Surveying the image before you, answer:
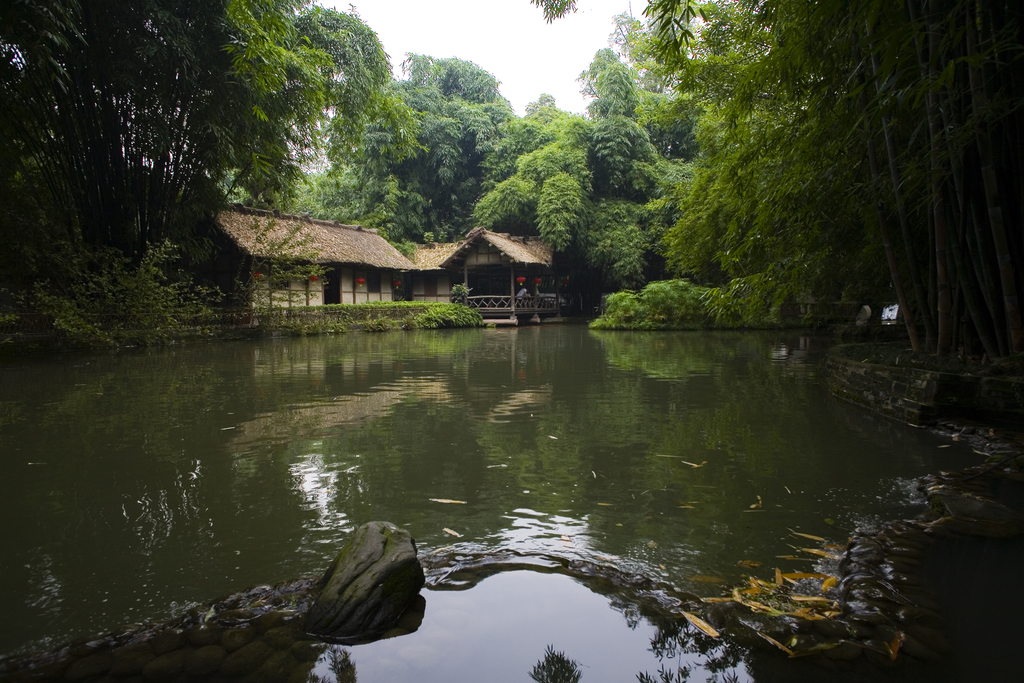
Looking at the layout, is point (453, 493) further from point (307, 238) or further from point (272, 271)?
point (307, 238)

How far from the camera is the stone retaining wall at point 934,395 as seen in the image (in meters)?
5.31

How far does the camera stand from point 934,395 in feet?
18.6

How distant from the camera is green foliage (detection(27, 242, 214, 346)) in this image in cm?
1363

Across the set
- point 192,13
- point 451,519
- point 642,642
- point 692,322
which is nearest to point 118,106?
point 192,13

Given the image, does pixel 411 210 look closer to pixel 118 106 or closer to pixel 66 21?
pixel 118 106

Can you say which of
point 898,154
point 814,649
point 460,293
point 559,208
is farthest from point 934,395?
point 460,293

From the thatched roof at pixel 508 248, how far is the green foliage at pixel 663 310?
5.61 metres

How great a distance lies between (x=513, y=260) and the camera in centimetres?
2612

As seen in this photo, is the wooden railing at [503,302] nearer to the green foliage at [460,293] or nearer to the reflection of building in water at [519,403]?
the green foliage at [460,293]

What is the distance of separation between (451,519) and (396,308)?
21693 millimetres

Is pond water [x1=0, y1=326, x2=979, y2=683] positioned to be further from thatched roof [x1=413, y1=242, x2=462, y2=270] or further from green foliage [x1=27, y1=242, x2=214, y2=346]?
thatched roof [x1=413, y1=242, x2=462, y2=270]

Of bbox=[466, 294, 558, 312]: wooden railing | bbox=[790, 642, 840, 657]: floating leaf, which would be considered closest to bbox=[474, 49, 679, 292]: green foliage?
bbox=[466, 294, 558, 312]: wooden railing

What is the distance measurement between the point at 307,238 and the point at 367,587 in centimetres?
1939

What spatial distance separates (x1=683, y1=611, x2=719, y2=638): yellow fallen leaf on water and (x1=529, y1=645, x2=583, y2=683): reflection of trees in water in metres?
0.53
